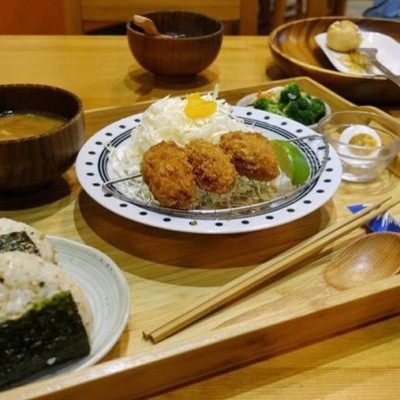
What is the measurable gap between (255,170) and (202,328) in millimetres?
364

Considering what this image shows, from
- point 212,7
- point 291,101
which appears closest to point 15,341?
point 291,101

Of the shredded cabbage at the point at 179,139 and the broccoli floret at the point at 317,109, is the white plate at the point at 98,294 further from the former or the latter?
the broccoli floret at the point at 317,109

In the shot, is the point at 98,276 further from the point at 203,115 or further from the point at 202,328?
the point at 203,115

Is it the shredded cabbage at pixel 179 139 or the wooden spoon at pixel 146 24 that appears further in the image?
the wooden spoon at pixel 146 24

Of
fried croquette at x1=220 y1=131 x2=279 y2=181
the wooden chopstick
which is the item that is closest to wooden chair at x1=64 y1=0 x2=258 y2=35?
fried croquette at x1=220 y1=131 x2=279 y2=181

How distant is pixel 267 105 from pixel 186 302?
0.72 metres

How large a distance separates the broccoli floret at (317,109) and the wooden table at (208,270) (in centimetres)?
25

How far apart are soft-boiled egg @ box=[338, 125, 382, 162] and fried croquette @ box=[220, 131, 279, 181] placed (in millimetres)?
240

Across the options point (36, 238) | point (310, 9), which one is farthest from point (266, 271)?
point (310, 9)

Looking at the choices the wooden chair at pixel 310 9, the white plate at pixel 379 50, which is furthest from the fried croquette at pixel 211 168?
the wooden chair at pixel 310 9

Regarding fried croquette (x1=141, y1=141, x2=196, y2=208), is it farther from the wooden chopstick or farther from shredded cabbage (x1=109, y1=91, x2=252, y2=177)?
the wooden chopstick

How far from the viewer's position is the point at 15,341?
64 centimetres

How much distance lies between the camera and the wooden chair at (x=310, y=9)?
245cm

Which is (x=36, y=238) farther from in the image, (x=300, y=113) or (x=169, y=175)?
(x=300, y=113)
